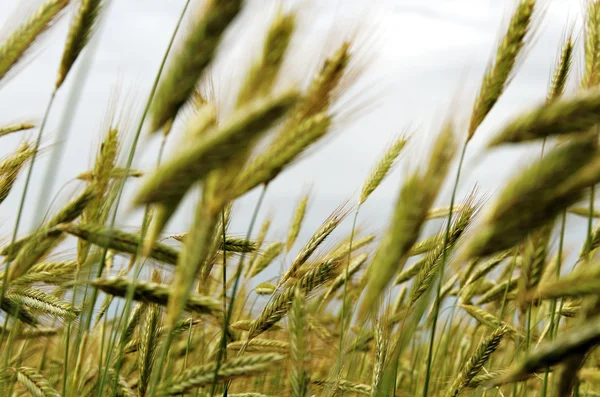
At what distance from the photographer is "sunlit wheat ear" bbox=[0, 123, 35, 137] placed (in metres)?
2.67

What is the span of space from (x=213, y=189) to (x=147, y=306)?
0.99m

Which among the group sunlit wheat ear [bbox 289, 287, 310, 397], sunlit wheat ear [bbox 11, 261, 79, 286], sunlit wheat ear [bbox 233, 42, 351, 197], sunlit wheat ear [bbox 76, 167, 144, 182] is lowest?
sunlit wheat ear [bbox 289, 287, 310, 397]

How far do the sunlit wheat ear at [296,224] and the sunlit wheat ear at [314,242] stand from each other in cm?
118

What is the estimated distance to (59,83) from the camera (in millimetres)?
1948

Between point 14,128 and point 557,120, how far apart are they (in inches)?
85.1

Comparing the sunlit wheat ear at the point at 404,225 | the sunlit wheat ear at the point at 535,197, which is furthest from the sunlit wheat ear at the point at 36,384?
the sunlit wheat ear at the point at 535,197

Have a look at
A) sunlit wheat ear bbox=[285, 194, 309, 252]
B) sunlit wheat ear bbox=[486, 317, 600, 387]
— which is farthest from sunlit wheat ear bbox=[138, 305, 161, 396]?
sunlit wheat ear bbox=[285, 194, 309, 252]

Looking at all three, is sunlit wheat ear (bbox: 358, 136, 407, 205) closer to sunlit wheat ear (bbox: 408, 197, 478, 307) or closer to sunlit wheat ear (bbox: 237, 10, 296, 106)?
sunlit wheat ear (bbox: 408, 197, 478, 307)

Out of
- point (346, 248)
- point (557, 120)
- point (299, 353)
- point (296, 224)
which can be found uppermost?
point (296, 224)

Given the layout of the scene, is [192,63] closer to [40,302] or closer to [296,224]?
[40,302]

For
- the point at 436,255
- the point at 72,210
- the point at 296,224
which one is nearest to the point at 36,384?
the point at 72,210

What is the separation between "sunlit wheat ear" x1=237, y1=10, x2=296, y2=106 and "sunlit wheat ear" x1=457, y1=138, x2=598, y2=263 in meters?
0.60

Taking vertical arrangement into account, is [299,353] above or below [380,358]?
below

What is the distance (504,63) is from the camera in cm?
185
